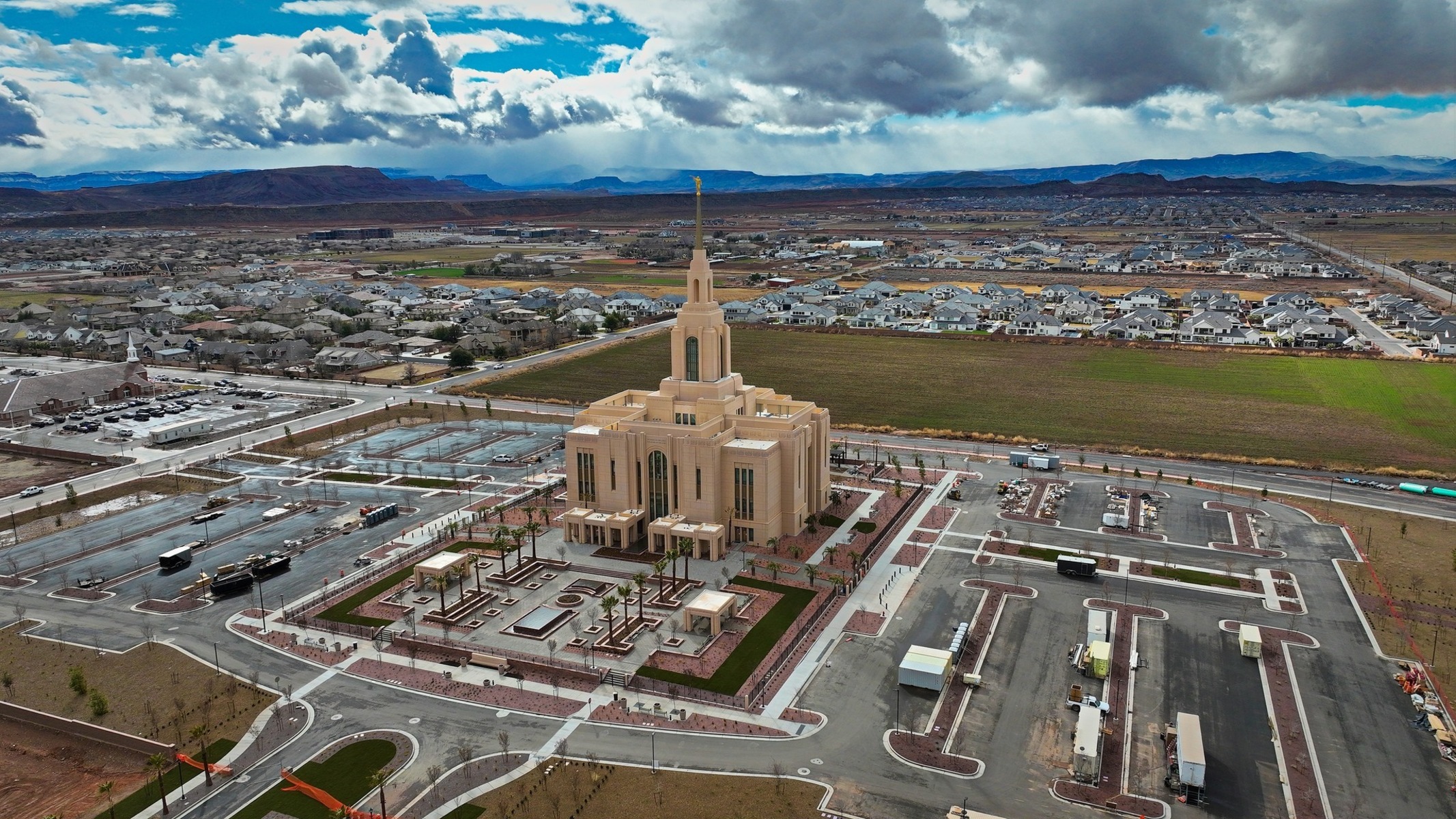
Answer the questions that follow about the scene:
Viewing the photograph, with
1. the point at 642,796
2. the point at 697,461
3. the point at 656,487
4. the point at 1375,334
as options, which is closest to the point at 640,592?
the point at 697,461

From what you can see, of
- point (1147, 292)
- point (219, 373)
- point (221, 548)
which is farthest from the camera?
point (1147, 292)

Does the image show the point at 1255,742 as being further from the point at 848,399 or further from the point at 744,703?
the point at 848,399

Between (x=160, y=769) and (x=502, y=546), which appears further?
(x=502, y=546)

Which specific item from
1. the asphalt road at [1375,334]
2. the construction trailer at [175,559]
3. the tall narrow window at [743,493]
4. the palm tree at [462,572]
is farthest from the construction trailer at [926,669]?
the asphalt road at [1375,334]

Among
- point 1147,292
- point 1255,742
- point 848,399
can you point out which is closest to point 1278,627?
point 1255,742

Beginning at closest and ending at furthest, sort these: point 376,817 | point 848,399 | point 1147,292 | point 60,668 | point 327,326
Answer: point 376,817 < point 60,668 < point 848,399 < point 327,326 < point 1147,292

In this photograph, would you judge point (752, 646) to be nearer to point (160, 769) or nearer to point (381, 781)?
point (381, 781)

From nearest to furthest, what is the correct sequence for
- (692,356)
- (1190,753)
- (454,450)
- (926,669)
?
(1190,753), (926,669), (692,356), (454,450)
